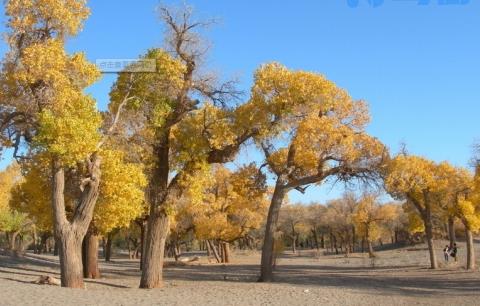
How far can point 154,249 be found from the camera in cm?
1759

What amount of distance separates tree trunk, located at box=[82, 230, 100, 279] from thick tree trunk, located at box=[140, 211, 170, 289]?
5923mm

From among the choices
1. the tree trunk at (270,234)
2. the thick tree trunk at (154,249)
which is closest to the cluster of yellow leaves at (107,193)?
the thick tree trunk at (154,249)

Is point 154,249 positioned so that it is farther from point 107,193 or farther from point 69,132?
point 69,132

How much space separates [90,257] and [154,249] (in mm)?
6550

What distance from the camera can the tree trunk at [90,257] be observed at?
74.0 ft

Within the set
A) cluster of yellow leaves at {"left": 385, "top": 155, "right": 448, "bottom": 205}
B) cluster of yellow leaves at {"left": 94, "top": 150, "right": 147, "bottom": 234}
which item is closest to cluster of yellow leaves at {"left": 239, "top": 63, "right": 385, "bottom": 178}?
cluster of yellow leaves at {"left": 94, "top": 150, "right": 147, "bottom": 234}

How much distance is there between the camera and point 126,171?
17.4 metres

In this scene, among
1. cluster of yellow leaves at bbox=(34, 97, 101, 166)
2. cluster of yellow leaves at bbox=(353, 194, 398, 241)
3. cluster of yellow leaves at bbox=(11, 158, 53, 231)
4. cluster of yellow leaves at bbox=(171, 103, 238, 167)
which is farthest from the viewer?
cluster of yellow leaves at bbox=(353, 194, 398, 241)

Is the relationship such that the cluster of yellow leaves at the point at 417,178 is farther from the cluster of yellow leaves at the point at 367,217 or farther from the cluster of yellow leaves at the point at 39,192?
the cluster of yellow leaves at the point at 367,217

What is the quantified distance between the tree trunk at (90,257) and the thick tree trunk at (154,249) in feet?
19.4

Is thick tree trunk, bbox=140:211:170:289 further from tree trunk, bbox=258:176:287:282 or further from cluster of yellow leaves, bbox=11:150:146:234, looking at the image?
tree trunk, bbox=258:176:287:282

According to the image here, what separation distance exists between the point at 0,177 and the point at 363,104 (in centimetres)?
4534

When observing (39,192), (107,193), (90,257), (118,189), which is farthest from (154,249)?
(39,192)

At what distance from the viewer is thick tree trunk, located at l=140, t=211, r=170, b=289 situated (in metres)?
17.6
